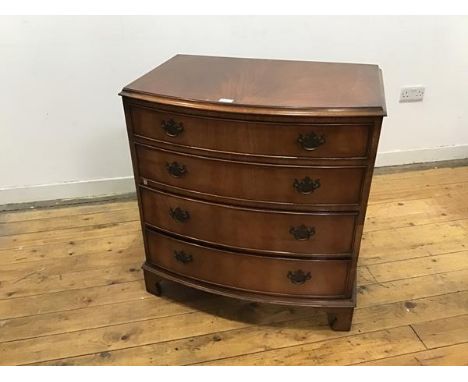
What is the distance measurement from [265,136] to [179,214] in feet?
1.36

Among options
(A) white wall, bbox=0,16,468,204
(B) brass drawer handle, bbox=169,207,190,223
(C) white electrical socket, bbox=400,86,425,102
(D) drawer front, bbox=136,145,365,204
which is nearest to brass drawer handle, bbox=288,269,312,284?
(D) drawer front, bbox=136,145,365,204

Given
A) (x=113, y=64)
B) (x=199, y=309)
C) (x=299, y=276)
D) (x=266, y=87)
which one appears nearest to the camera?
(x=266, y=87)

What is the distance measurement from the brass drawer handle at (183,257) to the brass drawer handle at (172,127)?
17.4 inches

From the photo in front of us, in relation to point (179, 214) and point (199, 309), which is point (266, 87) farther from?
point (199, 309)

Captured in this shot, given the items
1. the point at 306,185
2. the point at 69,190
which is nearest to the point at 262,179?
the point at 306,185

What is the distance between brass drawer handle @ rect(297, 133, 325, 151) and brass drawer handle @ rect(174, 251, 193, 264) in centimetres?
58

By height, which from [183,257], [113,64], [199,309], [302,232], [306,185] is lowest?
[199,309]

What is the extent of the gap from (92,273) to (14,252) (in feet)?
1.33

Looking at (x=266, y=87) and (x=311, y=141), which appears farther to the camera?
(x=266, y=87)

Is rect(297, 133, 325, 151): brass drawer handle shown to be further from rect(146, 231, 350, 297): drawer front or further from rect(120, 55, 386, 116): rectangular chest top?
rect(146, 231, 350, 297): drawer front

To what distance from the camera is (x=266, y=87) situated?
132 cm

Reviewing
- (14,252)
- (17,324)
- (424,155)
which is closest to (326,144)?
(17,324)

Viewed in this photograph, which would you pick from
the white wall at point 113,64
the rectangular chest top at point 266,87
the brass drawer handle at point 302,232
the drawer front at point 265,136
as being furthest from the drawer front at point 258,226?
the white wall at point 113,64

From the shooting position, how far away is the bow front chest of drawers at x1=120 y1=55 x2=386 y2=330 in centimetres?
119
